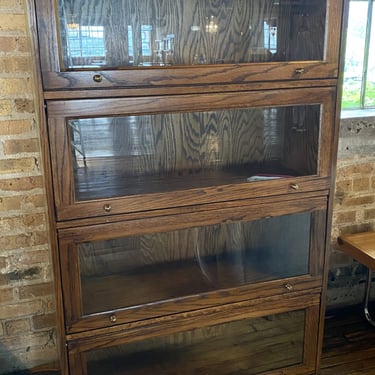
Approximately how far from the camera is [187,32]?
4.86 feet

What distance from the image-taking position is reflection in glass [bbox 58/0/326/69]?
132 centimetres

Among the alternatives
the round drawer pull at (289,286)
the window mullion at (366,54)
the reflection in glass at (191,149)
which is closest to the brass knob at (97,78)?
the reflection in glass at (191,149)

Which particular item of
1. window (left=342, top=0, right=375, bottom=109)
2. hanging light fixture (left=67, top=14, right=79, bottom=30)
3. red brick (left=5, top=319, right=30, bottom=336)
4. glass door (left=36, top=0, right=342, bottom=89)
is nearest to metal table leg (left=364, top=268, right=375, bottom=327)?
window (left=342, top=0, right=375, bottom=109)

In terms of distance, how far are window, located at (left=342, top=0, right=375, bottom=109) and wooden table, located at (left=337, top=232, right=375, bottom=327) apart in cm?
63

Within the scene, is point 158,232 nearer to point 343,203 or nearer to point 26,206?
point 26,206

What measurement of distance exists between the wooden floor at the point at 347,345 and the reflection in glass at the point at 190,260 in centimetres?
57

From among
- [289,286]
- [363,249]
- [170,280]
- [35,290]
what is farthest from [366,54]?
[35,290]

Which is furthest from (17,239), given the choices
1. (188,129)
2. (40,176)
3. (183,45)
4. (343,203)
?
(343,203)

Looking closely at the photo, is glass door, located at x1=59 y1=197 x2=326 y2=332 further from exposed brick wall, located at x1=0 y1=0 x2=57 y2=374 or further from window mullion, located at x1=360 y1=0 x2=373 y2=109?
window mullion, located at x1=360 y1=0 x2=373 y2=109

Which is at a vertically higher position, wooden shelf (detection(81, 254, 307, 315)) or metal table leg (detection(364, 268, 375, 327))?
wooden shelf (detection(81, 254, 307, 315))

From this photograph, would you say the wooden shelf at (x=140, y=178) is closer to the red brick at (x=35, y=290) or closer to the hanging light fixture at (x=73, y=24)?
the hanging light fixture at (x=73, y=24)

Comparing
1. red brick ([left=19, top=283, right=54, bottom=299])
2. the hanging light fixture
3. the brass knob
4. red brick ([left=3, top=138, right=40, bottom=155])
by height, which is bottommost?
red brick ([left=19, top=283, right=54, bottom=299])

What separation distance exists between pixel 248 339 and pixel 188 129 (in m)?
0.85

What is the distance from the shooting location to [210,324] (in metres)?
1.61
